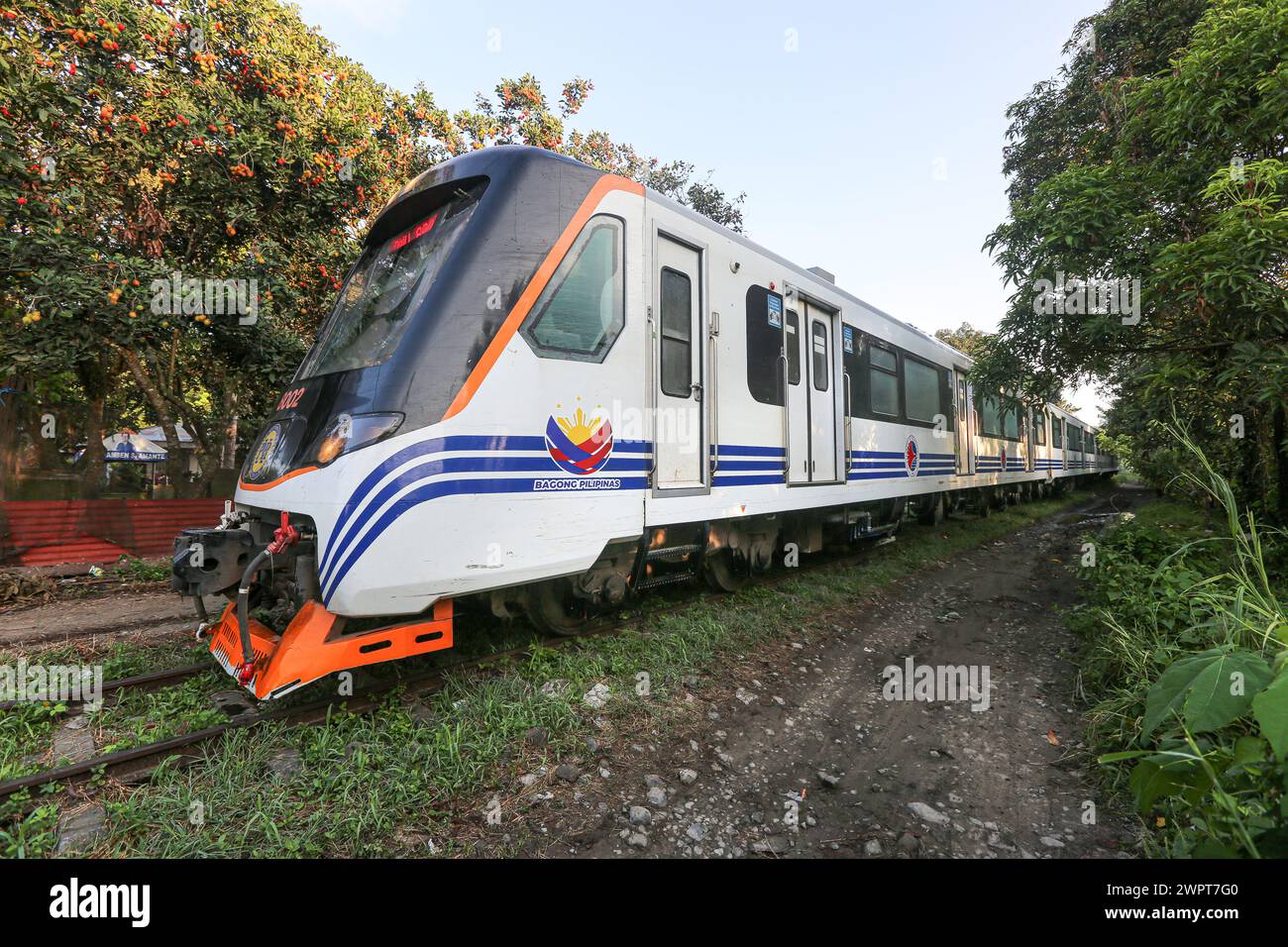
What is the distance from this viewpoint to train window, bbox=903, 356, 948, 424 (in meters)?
8.55

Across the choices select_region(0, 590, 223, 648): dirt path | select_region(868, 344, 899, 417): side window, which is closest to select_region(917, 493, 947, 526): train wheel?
select_region(868, 344, 899, 417): side window

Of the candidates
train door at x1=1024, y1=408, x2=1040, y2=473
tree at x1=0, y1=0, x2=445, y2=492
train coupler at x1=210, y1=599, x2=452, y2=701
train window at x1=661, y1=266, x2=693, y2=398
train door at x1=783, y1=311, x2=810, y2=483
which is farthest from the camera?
train door at x1=1024, y1=408, x2=1040, y2=473

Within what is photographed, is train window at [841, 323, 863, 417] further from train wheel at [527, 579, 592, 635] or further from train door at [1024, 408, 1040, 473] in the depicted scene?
train door at [1024, 408, 1040, 473]

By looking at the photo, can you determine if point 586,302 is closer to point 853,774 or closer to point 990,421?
point 853,774

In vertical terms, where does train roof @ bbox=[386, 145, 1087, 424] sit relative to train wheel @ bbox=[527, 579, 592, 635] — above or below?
above

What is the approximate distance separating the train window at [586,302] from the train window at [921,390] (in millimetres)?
6164

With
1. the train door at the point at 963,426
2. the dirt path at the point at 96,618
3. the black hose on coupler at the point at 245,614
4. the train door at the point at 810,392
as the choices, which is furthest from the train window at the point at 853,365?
the dirt path at the point at 96,618

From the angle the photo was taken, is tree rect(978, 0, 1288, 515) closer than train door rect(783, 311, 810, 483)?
Yes

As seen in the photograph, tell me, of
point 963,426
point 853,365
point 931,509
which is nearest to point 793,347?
point 853,365

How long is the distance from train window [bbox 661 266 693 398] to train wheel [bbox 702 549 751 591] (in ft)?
6.52

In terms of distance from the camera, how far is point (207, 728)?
9.75ft

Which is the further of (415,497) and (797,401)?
(797,401)

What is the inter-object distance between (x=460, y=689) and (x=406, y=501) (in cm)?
127

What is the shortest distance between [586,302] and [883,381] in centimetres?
558
